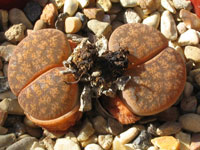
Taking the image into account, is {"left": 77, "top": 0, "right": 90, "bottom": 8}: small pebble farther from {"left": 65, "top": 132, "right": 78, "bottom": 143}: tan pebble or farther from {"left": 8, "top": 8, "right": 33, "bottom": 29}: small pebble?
{"left": 65, "top": 132, "right": 78, "bottom": 143}: tan pebble

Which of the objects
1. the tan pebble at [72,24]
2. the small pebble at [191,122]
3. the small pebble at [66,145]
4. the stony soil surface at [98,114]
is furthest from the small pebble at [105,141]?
the tan pebble at [72,24]

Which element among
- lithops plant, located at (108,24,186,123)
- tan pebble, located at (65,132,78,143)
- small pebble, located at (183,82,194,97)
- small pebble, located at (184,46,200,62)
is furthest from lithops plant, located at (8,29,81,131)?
small pebble, located at (184,46,200,62)

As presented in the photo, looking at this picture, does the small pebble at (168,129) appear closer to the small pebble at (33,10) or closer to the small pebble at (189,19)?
the small pebble at (189,19)

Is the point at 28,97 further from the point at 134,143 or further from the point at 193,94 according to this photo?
the point at 193,94

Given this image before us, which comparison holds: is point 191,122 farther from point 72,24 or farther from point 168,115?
point 72,24

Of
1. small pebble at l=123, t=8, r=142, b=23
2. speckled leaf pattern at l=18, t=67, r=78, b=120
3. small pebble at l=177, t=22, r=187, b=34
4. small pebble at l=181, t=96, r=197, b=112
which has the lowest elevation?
small pebble at l=181, t=96, r=197, b=112

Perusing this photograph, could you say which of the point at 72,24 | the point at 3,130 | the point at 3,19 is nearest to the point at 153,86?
the point at 72,24

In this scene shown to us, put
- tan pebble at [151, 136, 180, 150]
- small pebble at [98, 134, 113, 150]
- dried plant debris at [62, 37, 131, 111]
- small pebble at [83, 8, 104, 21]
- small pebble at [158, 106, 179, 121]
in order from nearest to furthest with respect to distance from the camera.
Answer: dried plant debris at [62, 37, 131, 111] < tan pebble at [151, 136, 180, 150] < small pebble at [98, 134, 113, 150] < small pebble at [158, 106, 179, 121] < small pebble at [83, 8, 104, 21]

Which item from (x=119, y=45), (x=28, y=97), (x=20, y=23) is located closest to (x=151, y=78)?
(x=119, y=45)
